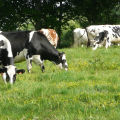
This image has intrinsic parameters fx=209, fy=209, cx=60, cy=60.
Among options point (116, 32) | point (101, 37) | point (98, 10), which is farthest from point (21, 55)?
point (98, 10)

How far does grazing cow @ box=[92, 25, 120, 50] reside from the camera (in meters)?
14.9

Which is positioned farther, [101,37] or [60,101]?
[101,37]

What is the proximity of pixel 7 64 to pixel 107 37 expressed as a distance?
33.2 feet

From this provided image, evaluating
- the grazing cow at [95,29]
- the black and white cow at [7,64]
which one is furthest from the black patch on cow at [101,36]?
the black and white cow at [7,64]

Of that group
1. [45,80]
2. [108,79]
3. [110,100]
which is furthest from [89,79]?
[110,100]

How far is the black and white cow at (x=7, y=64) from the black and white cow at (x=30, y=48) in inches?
42.0

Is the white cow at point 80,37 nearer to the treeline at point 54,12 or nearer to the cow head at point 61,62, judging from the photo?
the treeline at point 54,12

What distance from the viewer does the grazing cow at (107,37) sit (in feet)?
48.9

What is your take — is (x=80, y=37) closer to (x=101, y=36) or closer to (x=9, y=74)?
(x=101, y=36)

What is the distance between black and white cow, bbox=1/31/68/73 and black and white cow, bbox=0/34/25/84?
1067 millimetres

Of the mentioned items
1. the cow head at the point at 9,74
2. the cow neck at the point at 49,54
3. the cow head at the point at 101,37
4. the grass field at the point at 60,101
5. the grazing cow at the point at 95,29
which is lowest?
the grass field at the point at 60,101

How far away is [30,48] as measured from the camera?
8.41 meters

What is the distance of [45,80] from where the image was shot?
688 cm

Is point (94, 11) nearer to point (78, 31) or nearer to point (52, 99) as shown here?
point (78, 31)
